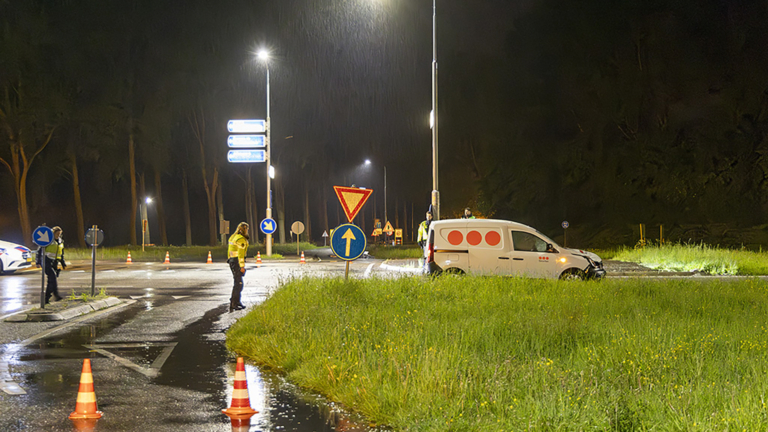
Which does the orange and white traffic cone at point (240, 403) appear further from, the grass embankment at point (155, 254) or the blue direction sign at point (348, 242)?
the grass embankment at point (155, 254)

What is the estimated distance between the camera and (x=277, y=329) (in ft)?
33.0

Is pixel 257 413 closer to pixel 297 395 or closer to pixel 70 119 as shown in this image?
pixel 297 395

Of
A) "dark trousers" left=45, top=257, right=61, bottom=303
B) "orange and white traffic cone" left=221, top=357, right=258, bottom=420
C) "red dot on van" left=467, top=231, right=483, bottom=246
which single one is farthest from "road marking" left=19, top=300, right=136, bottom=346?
"red dot on van" left=467, top=231, right=483, bottom=246

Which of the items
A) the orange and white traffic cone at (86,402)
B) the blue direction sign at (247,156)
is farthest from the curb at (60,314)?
the blue direction sign at (247,156)

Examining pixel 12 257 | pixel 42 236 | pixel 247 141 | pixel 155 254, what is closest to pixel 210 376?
pixel 42 236

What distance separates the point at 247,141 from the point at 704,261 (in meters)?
25.1

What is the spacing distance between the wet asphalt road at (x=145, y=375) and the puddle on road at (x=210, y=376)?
0.04 ft

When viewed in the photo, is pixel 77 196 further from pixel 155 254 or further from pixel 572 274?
pixel 572 274

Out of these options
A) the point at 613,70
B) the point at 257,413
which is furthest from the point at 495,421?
the point at 613,70

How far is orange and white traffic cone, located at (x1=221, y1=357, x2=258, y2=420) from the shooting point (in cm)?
668

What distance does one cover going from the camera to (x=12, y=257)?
85.3 feet

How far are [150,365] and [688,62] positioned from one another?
4233 cm

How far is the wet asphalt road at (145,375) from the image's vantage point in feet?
21.6

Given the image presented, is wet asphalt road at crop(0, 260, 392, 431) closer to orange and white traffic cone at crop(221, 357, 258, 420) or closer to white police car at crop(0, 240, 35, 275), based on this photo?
orange and white traffic cone at crop(221, 357, 258, 420)
